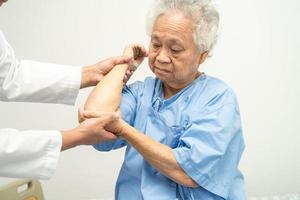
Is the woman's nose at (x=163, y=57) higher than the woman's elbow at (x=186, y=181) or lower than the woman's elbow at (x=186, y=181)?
higher

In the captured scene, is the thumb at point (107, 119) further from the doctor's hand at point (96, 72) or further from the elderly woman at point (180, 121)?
the doctor's hand at point (96, 72)

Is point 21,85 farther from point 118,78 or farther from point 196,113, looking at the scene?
point 196,113

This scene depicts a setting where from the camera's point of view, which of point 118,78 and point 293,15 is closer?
point 118,78

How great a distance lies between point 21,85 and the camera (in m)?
1.49

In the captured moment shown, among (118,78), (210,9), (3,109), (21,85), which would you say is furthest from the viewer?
(3,109)

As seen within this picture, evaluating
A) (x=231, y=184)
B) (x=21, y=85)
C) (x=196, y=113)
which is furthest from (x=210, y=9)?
(x=21, y=85)

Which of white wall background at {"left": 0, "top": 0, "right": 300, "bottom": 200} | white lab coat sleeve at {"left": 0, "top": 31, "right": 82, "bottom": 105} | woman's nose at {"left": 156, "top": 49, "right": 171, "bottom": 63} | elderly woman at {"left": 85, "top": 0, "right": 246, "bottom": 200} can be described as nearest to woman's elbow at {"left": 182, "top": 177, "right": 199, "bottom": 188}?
elderly woman at {"left": 85, "top": 0, "right": 246, "bottom": 200}

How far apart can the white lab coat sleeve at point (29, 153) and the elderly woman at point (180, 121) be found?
18 centimetres

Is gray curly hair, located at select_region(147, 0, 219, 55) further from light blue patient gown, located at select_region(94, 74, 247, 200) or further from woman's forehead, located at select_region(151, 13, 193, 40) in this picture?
light blue patient gown, located at select_region(94, 74, 247, 200)

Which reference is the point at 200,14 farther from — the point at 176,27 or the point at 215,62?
the point at 215,62

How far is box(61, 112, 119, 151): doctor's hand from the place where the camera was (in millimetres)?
1083

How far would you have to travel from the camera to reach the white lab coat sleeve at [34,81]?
4.84ft

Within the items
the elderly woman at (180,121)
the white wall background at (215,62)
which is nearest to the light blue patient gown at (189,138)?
the elderly woman at (180,121)

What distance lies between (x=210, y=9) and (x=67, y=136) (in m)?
0.62
